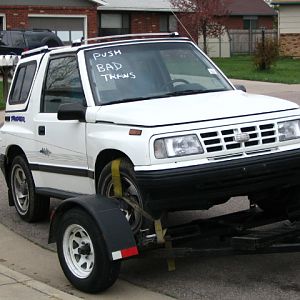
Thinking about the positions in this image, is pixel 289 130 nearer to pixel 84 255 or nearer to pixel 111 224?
pixel 111 224

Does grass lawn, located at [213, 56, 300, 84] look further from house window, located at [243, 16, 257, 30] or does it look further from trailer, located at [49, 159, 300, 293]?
house window, located at [243, 16, 257, 30]

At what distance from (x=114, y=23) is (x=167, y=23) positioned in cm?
369

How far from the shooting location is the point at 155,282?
5.52 m

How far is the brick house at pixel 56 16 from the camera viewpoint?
1355 inches

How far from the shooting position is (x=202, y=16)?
35.3 meters

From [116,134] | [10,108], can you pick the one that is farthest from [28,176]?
[116,134]

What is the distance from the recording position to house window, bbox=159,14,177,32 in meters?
42.7

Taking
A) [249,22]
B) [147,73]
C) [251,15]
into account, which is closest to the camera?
[147,73]

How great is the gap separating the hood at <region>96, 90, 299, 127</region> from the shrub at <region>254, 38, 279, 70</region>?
2083 cm

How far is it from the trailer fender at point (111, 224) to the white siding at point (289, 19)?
35.0 m

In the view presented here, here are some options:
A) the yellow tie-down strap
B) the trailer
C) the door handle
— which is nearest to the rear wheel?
the trailer

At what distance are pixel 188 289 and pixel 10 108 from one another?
131 inches

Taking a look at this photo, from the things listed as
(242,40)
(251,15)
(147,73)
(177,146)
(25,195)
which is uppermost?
(251,15)

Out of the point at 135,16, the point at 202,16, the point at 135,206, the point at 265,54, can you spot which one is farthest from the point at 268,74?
Result: the point at 135,206
